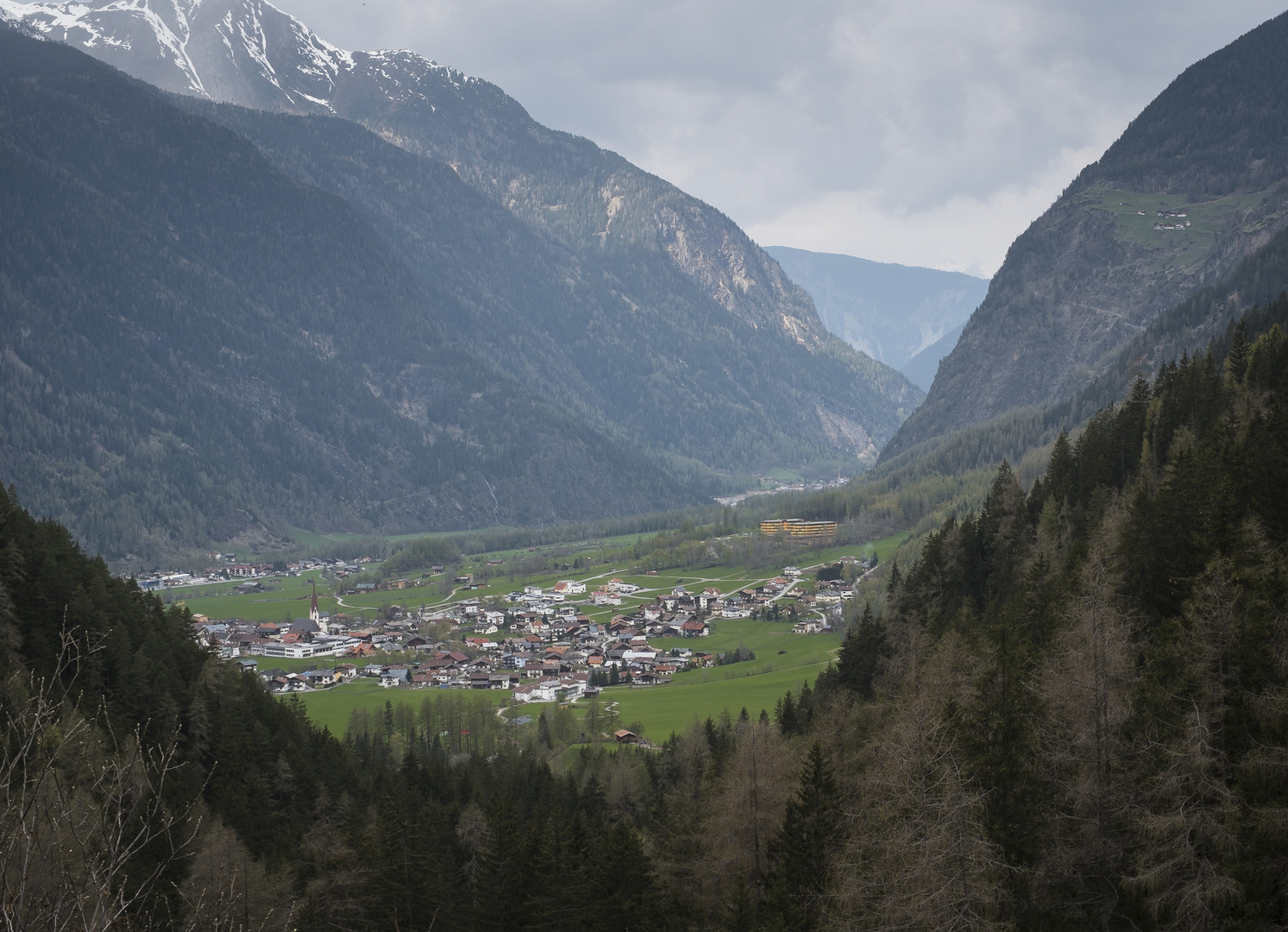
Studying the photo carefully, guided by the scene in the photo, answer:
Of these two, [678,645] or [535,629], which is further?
[535,629]

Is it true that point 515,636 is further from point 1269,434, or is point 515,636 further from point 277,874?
point 1269,434

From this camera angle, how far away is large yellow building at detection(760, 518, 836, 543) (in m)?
184

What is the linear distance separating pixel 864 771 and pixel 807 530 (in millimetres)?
151367

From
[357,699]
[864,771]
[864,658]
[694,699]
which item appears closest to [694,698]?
[694,699]

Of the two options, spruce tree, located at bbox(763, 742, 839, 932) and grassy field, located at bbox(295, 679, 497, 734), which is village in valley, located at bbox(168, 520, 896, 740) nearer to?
grassy field, located at bbox(295, 679, 497, 734)

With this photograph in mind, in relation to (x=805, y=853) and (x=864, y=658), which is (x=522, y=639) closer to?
(x=864, y=658)

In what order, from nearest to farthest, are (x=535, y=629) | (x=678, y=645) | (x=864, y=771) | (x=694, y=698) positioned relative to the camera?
(x=864, y=771) < (x=694, y=698) < (x=678, y=645) < (x=535, y=629)

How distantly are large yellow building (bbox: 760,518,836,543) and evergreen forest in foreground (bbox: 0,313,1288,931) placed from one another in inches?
4429

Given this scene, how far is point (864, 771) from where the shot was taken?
127 feet

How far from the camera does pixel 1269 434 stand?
40250mm

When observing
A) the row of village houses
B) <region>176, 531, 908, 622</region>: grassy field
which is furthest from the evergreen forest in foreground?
<region>176, 531, 908, 622</region>: grassy field

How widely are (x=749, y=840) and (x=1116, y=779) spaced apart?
12.9m

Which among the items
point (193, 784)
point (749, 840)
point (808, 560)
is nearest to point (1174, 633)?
point (749, 840)

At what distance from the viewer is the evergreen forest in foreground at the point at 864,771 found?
72.6ft
